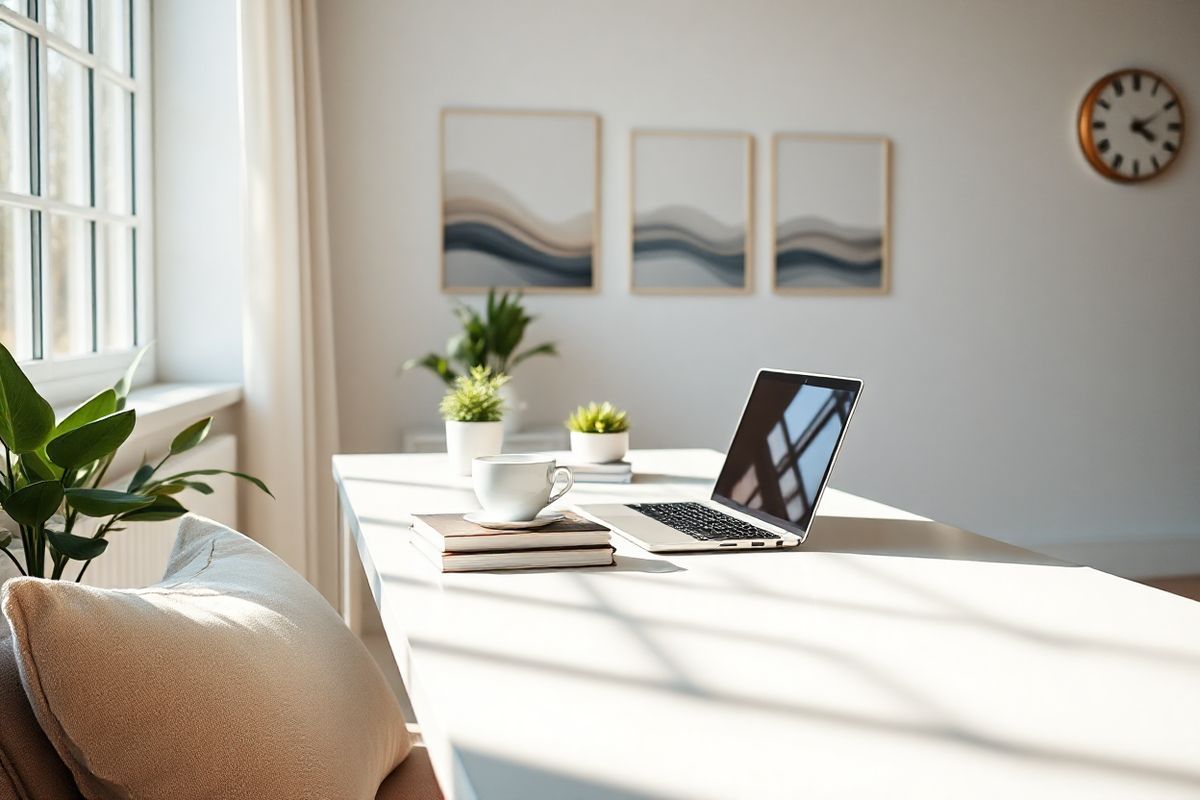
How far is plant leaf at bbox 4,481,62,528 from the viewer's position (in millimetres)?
1293

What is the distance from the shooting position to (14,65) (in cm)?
246

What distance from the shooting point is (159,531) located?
2.79m

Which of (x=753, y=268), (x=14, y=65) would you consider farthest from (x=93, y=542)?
(x=753, y=268)

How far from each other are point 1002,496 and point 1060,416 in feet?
1.30

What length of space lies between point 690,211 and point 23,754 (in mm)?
3689

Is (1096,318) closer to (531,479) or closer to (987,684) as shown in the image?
(531,479)

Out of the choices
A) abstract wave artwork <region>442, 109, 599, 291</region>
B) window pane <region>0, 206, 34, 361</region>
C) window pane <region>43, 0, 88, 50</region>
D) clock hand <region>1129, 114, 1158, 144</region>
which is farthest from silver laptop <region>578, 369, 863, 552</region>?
clock hand <region>1129, 114, 1158, 144</region>

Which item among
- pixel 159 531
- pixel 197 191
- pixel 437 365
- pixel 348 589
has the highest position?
pixel 197 191

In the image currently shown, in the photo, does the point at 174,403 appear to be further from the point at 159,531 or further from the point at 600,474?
the point at 600,474

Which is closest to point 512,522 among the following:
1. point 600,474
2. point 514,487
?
point 514,487

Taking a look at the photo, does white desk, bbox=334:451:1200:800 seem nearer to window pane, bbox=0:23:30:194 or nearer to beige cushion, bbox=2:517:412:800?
beige cushion, bbox=2:517:412:800

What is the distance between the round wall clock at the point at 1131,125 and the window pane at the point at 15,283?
12.5ft

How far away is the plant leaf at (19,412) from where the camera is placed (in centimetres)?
129

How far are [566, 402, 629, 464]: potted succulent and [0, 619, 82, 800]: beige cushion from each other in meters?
1.34
